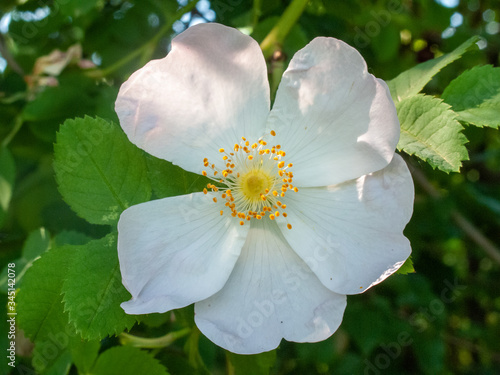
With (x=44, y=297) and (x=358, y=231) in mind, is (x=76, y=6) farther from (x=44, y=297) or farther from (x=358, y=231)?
(x=358, y=231)

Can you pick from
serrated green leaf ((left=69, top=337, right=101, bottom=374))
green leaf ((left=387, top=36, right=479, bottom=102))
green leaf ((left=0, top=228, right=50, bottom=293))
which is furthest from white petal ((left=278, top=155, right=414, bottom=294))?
green leaf ((left=0, top=228, right=50, bottom=293))

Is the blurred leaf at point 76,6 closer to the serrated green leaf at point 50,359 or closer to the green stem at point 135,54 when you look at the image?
the green stem at point 135,54

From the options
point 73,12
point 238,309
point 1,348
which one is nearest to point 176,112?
point 238,309

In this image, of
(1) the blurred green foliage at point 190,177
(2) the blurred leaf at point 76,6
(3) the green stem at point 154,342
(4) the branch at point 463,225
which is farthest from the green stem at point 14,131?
(4) the branch at point 463,225

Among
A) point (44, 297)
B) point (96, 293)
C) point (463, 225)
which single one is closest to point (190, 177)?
point (96, 293)

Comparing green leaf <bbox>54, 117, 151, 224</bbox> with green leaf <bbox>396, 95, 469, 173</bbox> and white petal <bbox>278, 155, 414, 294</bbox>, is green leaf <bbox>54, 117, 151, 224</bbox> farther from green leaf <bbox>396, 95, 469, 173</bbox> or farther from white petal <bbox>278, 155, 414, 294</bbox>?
green leaf <bbox>396, 95, 469, 173</bbox>

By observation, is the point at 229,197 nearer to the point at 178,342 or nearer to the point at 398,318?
the point at 178,342
